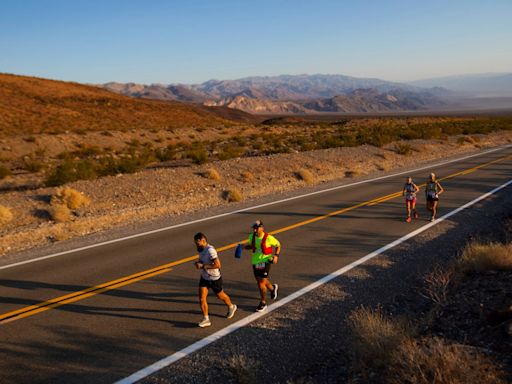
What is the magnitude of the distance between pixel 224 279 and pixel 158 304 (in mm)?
1721

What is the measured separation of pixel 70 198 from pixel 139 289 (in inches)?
345

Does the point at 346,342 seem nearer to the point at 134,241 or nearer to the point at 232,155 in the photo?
the point at 134,241

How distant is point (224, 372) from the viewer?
6090 mm

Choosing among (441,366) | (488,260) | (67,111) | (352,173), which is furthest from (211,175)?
(67,111)

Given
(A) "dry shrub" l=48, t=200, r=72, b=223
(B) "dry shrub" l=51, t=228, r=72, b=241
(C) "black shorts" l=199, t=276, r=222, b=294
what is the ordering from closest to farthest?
(C) "black shorts" l=199, t=276, r=222, b=294, (B) "dry shrub" l=51, t=228, r=72, b=241, (A) "dry shrub" l=48, t=200, r=72, b=223

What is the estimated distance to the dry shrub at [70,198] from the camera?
16.3 meters

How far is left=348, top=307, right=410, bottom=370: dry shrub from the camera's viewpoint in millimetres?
5809

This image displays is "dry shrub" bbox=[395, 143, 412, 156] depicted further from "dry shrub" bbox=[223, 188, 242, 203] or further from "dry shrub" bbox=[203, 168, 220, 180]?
"dry shrub" bbox=[223, 188, 242, 203]

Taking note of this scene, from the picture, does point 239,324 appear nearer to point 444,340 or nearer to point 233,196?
point 444,340

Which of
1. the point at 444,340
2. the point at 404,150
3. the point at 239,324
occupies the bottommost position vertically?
the point at 239,324

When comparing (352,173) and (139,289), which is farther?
Result: (352,173)

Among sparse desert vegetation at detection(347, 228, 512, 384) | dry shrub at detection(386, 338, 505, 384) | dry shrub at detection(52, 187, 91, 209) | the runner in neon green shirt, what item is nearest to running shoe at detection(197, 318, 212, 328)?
the runner in neon green shirt

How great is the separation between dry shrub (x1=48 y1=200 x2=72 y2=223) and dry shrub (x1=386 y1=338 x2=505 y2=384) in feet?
42.0

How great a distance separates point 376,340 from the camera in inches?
239
